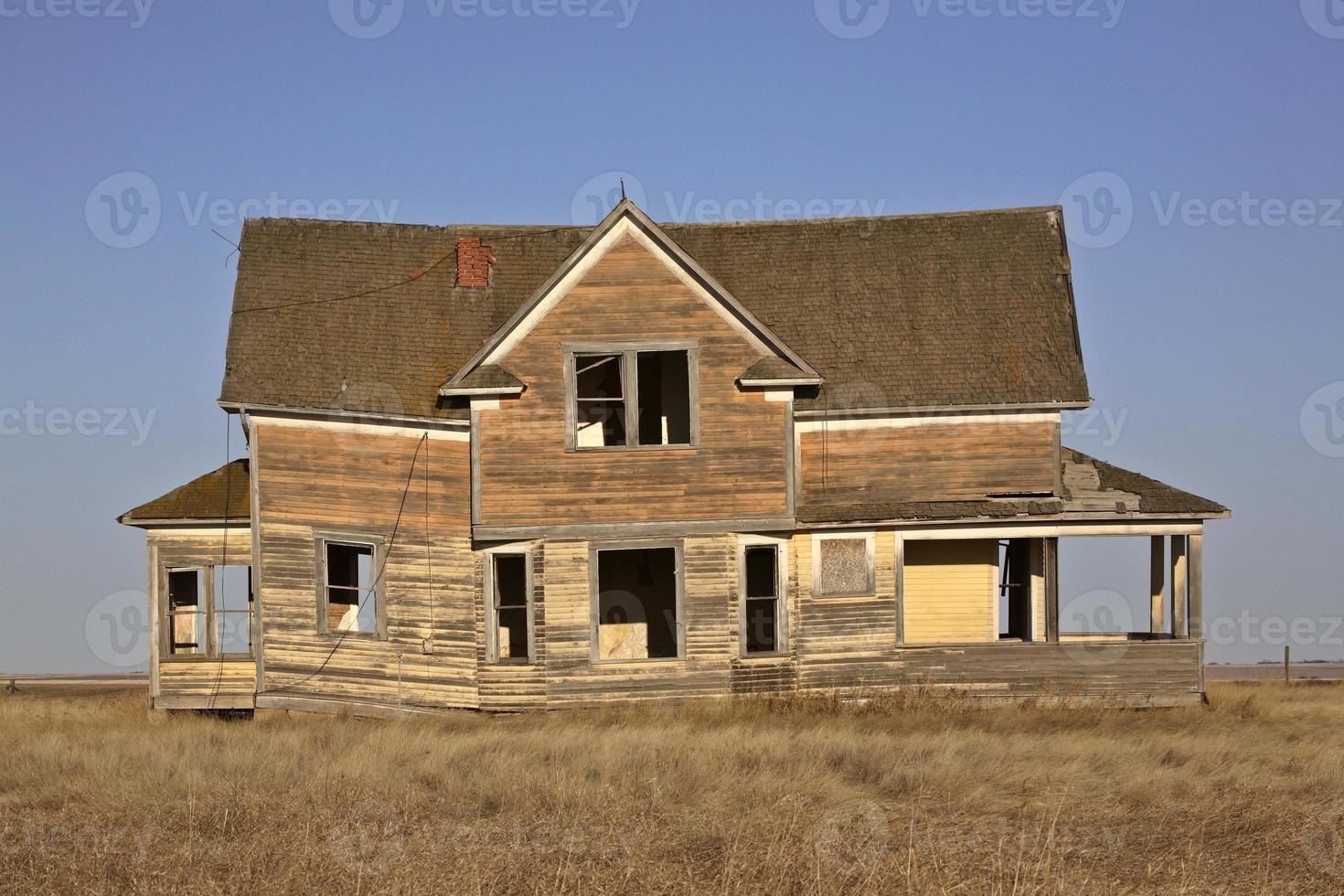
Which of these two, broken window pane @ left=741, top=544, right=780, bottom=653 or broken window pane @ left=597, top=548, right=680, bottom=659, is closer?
broken window pane @ left=741, top=544, right=780, bottom=653

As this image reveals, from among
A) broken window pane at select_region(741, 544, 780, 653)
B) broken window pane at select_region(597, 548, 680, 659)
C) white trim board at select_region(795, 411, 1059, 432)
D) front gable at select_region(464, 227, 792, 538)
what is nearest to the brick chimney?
front gable at select_region(464, 227, 792, 538)

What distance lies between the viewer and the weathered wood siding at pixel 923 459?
24.8m

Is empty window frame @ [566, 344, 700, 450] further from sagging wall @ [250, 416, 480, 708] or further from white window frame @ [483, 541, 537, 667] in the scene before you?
sagging wall @ [250, 416, 480, 708]

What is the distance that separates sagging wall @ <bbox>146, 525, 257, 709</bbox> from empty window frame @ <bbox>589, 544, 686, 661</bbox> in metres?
5.63

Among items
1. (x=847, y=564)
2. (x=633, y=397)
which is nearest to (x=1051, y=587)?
Answer: (x=847, y=564)

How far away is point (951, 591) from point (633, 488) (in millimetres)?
5944

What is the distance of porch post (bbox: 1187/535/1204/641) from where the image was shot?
24484 millimetres

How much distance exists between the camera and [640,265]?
23828mm

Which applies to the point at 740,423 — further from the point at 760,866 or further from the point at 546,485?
the point at 760,866

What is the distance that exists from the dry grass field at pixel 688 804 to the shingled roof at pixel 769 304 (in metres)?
5.06

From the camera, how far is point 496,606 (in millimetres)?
24016

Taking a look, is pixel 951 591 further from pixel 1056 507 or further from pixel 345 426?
pixel 345 426

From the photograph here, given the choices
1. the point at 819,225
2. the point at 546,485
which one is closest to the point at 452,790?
the point at 546,485

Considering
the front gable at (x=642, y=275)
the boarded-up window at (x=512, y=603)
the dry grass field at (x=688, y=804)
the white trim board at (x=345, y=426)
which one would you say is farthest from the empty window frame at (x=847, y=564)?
the white trim board at (x=345, y=426)
